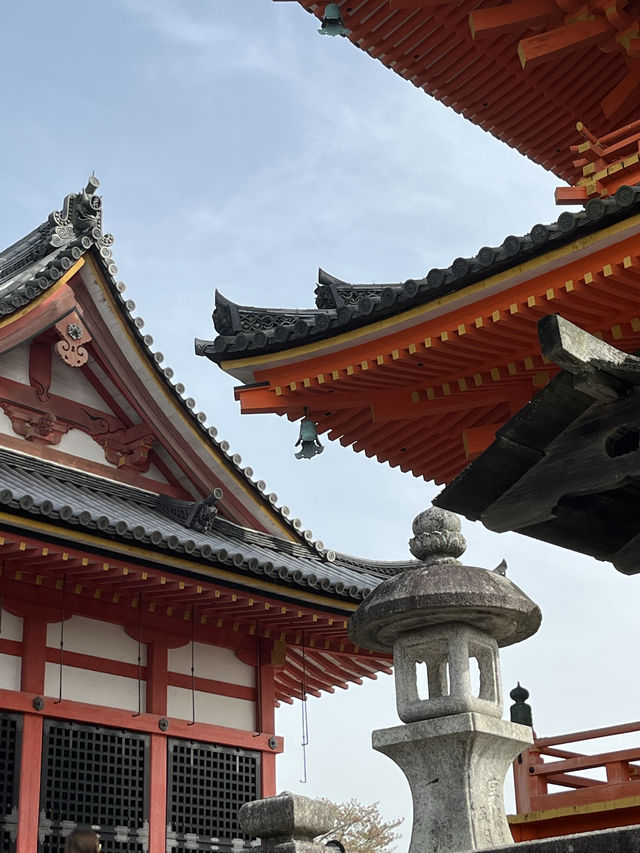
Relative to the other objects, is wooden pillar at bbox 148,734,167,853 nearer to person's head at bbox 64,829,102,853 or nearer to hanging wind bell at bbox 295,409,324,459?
hanging wind bell at bbox 295,409,324,459

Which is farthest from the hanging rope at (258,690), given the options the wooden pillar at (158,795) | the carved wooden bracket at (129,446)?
the carved wooden bracket at (129,446)

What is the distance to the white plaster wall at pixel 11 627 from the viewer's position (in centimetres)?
1164

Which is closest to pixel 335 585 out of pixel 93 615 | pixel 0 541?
pixel 93 615

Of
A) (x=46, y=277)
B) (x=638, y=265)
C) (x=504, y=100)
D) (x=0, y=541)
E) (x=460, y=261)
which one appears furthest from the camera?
(x=46, y=277)

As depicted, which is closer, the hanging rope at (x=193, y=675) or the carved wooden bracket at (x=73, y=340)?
the hanging rope at (x=193, y=675)

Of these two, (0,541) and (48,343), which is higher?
(48,343)

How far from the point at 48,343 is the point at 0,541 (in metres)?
4.02

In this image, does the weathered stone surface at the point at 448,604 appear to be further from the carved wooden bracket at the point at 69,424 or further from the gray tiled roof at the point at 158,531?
the carved wooden bracket at the point at 69,424

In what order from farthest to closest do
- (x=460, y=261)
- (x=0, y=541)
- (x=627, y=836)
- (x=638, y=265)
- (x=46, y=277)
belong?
(x=46, y=277)
(x=0, y=541)
(x=460, y=261)
(x=638, y=265)
(x=627, y=836)

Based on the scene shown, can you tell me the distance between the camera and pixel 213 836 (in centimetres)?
1231

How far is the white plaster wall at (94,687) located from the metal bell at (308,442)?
3.47 m

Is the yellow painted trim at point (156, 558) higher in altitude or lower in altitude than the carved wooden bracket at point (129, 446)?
lower

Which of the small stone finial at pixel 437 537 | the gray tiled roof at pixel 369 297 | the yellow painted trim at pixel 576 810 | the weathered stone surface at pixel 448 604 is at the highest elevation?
the gray tiled roof at pixel 369 297

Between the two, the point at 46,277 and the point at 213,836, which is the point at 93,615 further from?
the point at 46,277
